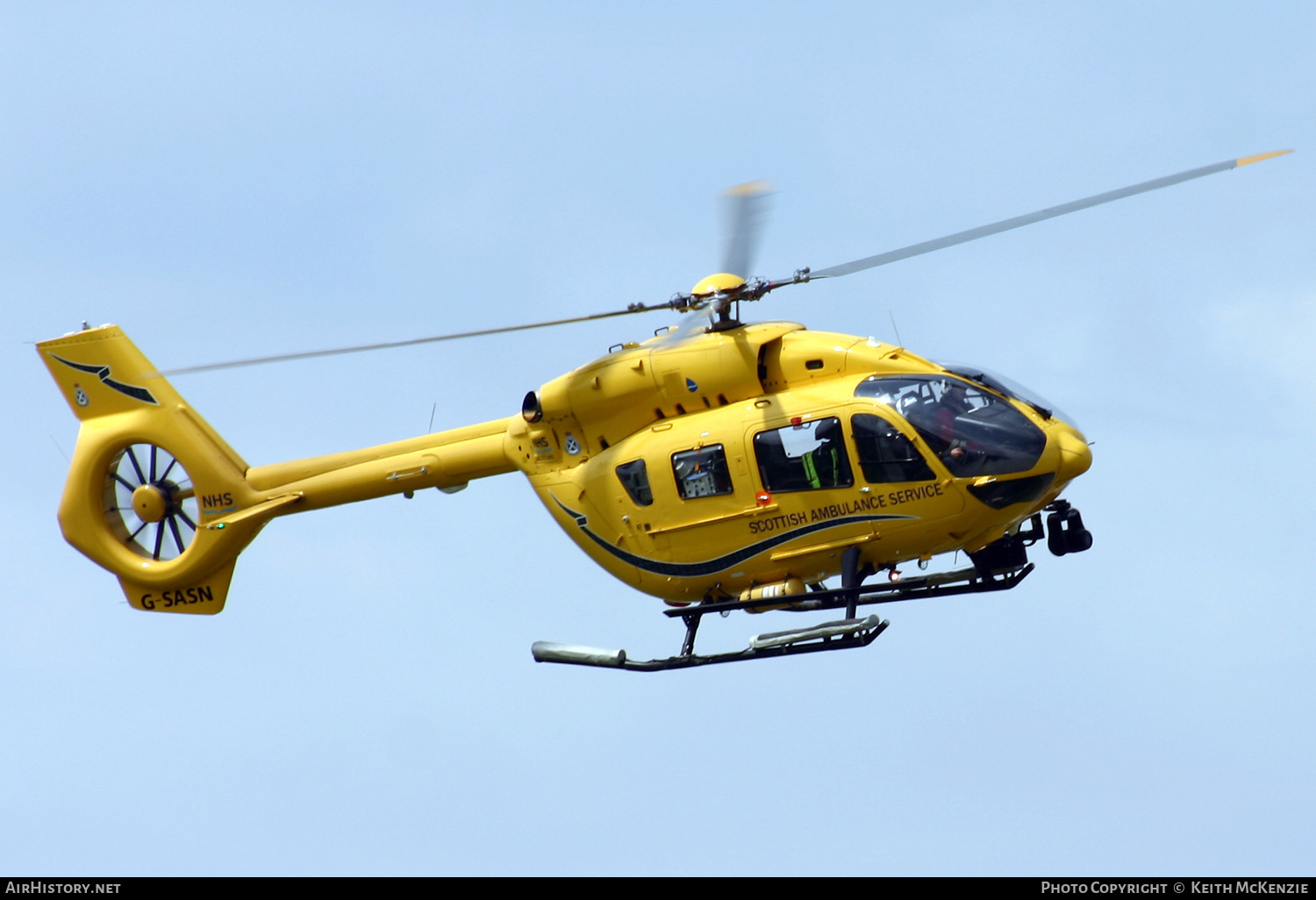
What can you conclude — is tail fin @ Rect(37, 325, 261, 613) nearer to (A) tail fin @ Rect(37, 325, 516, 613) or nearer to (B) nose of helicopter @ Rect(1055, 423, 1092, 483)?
(A) tail fin @ Rect(37, 325, 516, 613)

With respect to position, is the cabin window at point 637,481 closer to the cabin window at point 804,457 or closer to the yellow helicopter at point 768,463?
the yellow helicopter at point 768,463

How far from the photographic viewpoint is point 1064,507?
20.3m

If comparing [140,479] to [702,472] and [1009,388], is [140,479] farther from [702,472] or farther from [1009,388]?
[1009,388]

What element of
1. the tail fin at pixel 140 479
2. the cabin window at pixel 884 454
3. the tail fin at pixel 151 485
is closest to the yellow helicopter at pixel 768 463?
the cabin window at pixel 884 454

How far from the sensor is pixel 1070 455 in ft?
64.7

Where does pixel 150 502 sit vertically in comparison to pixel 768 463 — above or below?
below

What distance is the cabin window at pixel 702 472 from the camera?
20797mm

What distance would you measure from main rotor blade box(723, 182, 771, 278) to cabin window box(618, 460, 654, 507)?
263 cm

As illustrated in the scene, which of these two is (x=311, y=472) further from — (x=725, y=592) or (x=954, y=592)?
(x=954, y=592)

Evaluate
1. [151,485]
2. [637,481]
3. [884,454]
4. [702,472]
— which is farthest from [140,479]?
[884,454]

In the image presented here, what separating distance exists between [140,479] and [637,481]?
26.7 ft

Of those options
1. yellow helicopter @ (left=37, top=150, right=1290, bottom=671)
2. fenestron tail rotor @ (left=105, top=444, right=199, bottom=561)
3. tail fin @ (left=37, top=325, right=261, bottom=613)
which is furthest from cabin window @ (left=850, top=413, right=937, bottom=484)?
fenestron tail rotor @ (left=105, top=444, right=199, bottom=561)

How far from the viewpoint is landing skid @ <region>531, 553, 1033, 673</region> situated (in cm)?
1998

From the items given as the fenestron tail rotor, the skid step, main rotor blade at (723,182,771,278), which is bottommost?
the skid step
